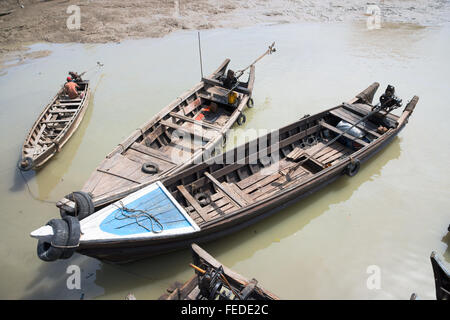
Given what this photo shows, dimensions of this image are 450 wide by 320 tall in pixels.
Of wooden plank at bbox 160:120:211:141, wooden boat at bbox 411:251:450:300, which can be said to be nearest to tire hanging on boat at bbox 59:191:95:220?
wooden plank at bbox 160:120:211:141

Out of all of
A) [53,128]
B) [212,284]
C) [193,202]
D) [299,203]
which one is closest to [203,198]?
[193,202]

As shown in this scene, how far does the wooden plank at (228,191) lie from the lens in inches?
284

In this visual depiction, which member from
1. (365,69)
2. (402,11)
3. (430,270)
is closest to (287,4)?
(402,11)

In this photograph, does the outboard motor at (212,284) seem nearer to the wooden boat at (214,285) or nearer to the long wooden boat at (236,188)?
the wooden boat at (214,285)

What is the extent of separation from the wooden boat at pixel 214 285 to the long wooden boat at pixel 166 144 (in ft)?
8.58

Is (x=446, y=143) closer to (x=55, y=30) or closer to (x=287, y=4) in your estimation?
(x=287, y=4)

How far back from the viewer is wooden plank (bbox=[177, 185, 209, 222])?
7.04m

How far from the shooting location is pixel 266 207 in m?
7.05

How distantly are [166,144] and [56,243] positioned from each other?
16.7 ft

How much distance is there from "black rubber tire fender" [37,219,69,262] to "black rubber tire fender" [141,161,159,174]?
2.64 metres

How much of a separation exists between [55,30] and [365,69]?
20.5 metres

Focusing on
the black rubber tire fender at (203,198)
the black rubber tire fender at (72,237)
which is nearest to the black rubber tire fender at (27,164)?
the black rubber tire fender at (72,237)

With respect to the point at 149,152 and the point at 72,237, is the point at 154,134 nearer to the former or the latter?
the point at 149,152

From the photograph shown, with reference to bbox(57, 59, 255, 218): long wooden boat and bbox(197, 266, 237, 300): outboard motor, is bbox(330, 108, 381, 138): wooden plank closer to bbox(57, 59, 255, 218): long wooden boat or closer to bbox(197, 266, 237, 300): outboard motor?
bbox(57, 59, 255, 218): long wooden boat
